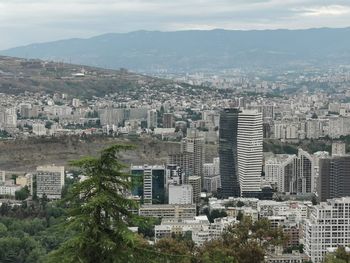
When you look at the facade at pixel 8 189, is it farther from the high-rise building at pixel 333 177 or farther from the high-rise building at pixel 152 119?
the high-rise building at pixel 152 119

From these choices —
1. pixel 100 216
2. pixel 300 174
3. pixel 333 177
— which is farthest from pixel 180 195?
pixel 100 216

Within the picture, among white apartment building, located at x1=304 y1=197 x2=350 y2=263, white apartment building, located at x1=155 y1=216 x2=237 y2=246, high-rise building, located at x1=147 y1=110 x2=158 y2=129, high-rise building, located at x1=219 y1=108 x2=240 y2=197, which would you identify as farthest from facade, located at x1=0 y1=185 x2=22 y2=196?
high-rise building, located at x1=147 y1=110 x2=158 y2=129

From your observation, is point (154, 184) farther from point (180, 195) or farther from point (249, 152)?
point (249, 152)

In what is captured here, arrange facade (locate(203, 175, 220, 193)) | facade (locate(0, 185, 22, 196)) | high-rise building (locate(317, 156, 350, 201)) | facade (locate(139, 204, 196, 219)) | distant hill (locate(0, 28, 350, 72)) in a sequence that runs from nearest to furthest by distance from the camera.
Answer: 1. facade (locate(139, 204, 196, 219))
2. high-rise building (locate(317, 156, 350, 201))
3. facade (locate(0, 185, 22, 196))
4. facade (locate(203, 175, 220, 193))
5. distant hill (locate(0, 28, 350, 72))

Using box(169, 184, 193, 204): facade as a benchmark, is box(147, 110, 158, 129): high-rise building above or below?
above

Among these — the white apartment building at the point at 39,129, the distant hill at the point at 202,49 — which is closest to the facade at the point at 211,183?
the white apartment building at the point at 39,129

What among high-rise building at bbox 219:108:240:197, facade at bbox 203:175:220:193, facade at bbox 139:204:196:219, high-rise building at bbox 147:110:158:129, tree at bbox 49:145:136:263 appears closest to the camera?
tree at bbox 49:145:136:263

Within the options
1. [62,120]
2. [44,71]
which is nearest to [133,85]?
[44,71]

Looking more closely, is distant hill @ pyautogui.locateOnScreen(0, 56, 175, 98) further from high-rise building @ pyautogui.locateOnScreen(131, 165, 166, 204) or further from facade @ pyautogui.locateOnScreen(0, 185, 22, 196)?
high-rise building @ pyautogui.locateOnScreen(131, 165, 166, 204)

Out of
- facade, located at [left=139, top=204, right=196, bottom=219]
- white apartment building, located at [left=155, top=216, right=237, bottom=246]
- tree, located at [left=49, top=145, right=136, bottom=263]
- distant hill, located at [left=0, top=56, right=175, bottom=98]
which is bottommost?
facade, located at [left=139, top=204, right=196, bottom=219]

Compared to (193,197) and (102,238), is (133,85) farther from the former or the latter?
(102,238)
